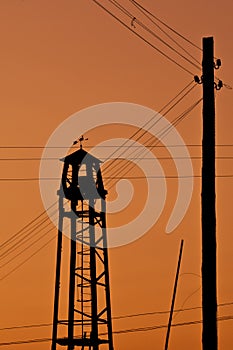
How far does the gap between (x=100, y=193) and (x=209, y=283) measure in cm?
2248

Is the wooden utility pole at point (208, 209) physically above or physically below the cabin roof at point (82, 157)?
below

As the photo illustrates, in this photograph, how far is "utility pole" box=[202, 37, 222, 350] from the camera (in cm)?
2664

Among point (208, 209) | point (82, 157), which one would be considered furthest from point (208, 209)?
point (82, 157)

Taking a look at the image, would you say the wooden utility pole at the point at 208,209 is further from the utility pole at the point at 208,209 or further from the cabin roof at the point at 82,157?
the cabin roof at the point at 82,157

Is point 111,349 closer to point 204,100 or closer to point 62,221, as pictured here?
point 62,221

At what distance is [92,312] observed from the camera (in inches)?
1950

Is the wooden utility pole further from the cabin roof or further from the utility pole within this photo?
the cabin roof

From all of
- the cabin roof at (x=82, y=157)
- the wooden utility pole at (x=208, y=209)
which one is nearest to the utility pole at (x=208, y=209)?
the wooden utility pole at (x=208, y=209)

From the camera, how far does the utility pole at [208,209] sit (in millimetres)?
26641

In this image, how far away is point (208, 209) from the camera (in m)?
27.2

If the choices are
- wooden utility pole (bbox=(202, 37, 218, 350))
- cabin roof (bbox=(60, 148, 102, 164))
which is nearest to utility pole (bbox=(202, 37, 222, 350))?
wooden utility pole (bbox=(202, 37, 218, 350))

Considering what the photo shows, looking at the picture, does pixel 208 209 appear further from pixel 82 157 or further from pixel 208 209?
pixel 82 157

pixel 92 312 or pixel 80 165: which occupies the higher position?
pixel 80 165

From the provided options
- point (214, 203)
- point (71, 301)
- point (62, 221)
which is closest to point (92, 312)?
point (71, 301)
